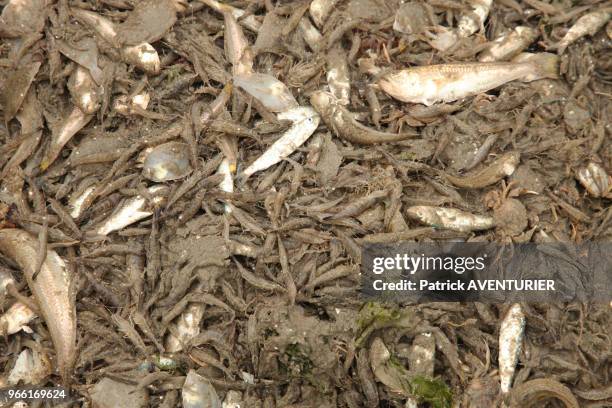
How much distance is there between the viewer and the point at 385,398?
2.60 metres

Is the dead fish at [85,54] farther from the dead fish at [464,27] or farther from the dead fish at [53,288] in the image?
the dead fish at [464,27]

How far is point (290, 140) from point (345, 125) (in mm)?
293

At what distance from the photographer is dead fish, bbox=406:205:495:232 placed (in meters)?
2.73

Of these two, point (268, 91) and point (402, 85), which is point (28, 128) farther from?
point (402, 85)

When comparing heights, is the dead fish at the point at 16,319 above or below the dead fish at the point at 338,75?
below

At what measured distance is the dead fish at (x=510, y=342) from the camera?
262cm

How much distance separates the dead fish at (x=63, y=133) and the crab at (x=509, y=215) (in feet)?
7.08

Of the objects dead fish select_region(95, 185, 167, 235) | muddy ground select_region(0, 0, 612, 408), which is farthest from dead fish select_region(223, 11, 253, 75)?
dead fish select_region(95, 185, 167, 235)

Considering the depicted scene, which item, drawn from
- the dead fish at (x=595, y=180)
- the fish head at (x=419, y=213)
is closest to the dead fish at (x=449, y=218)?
the fish head at (x=419, y=213)

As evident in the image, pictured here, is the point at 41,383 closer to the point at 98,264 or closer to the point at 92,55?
the point at 98,264

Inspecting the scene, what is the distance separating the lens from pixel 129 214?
2.76 meters

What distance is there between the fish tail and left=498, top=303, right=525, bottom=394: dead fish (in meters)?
1.26

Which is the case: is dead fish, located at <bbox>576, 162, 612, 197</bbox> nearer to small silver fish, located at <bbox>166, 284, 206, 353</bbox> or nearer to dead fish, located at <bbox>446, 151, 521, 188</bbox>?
dead fish, located at <bbox>446, 151, 521, 188</bbox>
